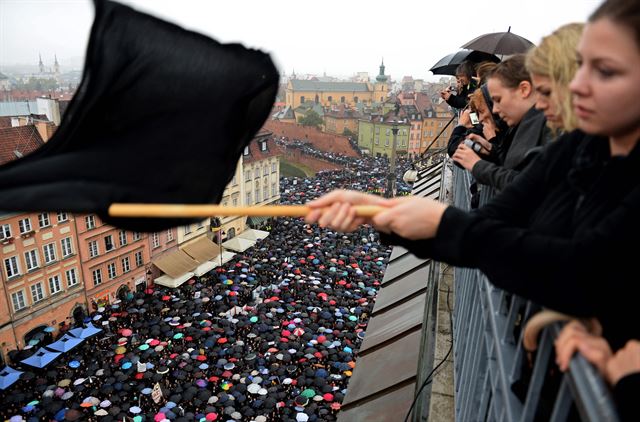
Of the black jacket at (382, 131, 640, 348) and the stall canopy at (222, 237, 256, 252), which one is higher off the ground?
the black jacket at (382, 131, 640, 348)

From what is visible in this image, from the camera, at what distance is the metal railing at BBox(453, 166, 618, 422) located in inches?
49.2

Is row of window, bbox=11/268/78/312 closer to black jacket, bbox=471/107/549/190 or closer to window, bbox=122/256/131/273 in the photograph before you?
window, bbox=122/256/131/273

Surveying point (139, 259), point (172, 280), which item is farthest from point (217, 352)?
point (139, 259)

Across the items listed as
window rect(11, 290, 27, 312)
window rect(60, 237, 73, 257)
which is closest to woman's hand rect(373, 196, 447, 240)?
window rect(11, 290, 27, 312)

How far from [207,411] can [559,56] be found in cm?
1386

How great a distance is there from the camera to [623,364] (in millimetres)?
1243

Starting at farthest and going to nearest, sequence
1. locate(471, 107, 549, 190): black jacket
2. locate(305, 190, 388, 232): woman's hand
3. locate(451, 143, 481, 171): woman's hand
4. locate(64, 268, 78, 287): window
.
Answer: locate(64, 268, 78, 287): window, locate(451, 143, 481, 171): woman's hand, locate(471, 107, 549, 190): black jacket, locate(305, 190, 388, 232): woman's hand

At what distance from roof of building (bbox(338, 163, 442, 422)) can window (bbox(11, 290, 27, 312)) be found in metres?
18.6

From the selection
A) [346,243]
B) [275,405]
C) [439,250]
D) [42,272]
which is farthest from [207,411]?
[346,243]

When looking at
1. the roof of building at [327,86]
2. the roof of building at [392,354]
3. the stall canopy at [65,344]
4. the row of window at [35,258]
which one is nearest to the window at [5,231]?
the row of window at [35,258]

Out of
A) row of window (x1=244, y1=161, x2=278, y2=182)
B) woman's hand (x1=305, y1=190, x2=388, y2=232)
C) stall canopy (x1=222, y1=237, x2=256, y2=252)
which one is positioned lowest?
stall canopy (x1=222, y1=237, x2=256, y2=252)

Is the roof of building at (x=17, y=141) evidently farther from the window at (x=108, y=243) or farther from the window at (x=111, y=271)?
the window at (x=111, y=271)

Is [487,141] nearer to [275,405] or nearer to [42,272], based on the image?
[275,405]

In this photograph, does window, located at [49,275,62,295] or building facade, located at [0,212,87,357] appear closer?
building facade, located at [0,212,87,357]
